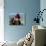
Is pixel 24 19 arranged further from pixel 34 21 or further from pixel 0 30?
pixel 0 30

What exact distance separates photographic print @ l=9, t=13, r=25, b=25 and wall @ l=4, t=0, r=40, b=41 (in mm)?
124

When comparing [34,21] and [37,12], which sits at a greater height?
[37,12]

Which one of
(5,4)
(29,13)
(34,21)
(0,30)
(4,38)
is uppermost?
(5,4)

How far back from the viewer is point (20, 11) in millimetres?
5070

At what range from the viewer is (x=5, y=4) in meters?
5.07

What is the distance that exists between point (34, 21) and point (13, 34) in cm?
97

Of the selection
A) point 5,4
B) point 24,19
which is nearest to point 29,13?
point 24,19

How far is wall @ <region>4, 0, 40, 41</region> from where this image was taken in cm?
505

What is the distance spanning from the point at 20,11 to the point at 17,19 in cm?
34

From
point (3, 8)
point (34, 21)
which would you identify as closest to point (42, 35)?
point (34, 21)

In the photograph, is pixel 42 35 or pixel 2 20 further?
pixel 2 20

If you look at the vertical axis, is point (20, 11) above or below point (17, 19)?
above

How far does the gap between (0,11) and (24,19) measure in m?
0.99

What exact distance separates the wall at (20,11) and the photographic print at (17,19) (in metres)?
0.12
